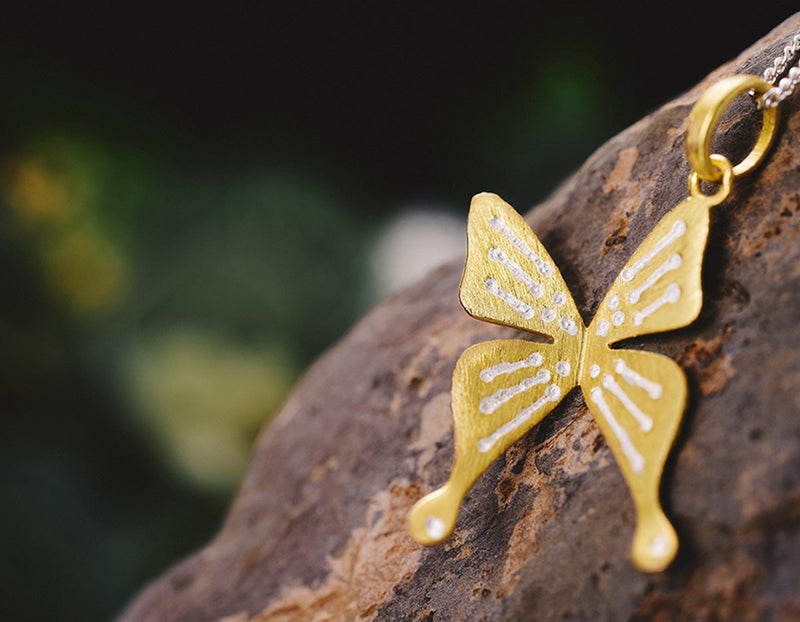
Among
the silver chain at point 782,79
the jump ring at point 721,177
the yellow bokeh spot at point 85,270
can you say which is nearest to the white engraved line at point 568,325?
the jump ring at point 721,177

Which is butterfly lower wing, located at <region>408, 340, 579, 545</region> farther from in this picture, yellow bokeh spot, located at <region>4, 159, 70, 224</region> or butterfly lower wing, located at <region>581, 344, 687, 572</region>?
yellow bokeh spot, located at <region>4, 159, 70, 224</region>

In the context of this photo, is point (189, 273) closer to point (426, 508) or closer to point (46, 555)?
point (46, 555)

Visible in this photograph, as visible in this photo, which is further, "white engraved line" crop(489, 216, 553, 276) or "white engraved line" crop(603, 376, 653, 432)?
"white engraved line" crop(489, 216, 553, 276)

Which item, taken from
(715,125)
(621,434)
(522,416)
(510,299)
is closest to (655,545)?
(621,434)

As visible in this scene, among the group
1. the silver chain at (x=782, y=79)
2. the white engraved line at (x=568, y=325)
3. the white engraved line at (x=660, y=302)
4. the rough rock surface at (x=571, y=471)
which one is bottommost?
the rough rock surface at (x=571, y=471)

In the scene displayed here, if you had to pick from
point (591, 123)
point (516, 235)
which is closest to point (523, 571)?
point (516, 235)

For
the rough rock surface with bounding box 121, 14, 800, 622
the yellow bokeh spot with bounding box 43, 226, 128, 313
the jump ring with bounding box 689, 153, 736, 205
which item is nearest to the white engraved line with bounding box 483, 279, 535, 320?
the rough rock surface with bounding box 121, 14, 800, 622

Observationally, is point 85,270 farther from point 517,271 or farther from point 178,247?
point 517,271

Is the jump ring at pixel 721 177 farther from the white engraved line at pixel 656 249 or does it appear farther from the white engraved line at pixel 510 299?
the white engraved line at pixel 510 299
